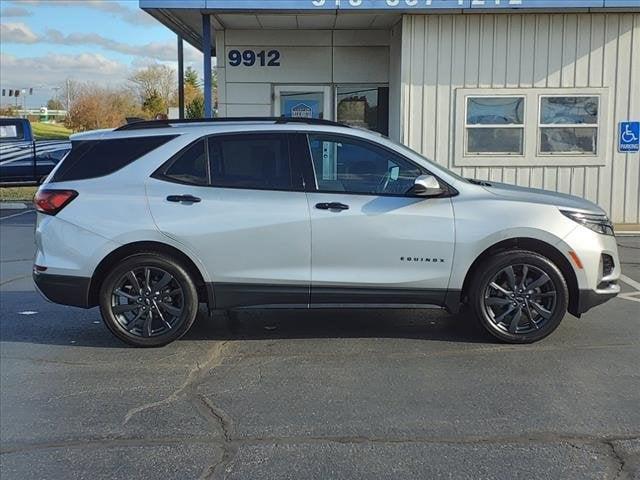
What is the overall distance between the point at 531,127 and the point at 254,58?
540 centimetres

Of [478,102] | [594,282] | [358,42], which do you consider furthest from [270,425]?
[358,42]

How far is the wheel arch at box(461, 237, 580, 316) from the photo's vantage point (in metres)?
5.80

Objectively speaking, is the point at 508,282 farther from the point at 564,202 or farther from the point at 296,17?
the point at 296,17

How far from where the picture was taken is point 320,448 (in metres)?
3.99

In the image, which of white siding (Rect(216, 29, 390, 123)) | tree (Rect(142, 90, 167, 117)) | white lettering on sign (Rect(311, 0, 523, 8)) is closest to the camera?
white lettering on sign (Rect(311, 0, 523, 8))

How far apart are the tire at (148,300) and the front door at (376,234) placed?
41.6 inches

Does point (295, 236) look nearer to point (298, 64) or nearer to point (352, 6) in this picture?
point (352, 6)

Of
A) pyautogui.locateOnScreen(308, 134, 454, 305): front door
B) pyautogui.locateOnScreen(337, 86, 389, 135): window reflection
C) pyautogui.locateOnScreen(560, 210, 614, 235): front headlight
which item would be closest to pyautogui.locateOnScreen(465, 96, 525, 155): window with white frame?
pyautogui.locateOnScreen(337, 86, 389, 135): window reflection

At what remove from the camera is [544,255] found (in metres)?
5.84

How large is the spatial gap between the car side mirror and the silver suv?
1 centimetres

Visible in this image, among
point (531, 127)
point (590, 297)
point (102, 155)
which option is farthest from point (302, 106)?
point (590, 297)

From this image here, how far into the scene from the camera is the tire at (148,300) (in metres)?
5.78

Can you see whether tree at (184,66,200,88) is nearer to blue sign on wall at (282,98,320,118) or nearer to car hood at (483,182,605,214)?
blue sign on wall at (282,98,320,118)

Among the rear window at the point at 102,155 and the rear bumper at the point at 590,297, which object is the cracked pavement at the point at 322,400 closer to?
the rear bumper at the point at 590,297
